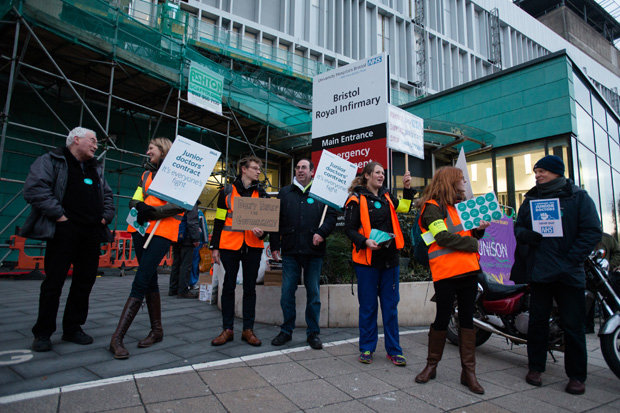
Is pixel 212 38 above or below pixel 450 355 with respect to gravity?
above

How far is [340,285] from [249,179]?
1.82 meters

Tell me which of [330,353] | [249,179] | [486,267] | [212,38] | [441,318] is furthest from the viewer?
[212,38]

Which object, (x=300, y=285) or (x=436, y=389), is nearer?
(x=436, y=389)

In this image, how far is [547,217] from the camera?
122 inches

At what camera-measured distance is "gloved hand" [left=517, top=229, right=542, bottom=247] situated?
314cm

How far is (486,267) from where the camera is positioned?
593 centimetres

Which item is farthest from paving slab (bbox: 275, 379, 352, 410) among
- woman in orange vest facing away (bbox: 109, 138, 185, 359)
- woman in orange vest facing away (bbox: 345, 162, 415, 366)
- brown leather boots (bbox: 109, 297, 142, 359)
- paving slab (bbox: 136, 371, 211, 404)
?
woman in orange vest facing away (bbox: 109, 138, 185, 359)

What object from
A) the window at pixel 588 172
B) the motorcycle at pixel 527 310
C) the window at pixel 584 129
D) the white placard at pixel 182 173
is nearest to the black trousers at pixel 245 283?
the white placard at pixel 182 173

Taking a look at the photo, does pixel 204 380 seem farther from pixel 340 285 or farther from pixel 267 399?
pixel 340 285

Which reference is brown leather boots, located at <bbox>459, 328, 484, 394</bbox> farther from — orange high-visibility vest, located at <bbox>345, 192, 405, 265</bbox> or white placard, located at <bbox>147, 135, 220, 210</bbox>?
white placard, located at <bbox>147, 135, 220, 210</bbox>

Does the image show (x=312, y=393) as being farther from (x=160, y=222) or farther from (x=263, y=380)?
(x=160, y=222)

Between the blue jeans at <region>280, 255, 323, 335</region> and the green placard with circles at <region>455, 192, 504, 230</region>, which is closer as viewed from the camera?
the green placard with circles at <region>455, 192, 504, 230</region>

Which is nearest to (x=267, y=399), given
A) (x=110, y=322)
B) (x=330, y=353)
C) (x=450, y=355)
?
(x=330, y=353)

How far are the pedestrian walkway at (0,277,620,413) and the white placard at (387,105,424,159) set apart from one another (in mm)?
2798
